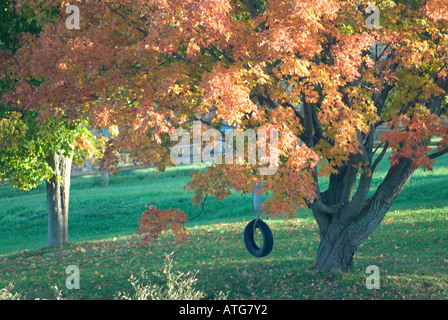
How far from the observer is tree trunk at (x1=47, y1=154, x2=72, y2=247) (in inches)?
620

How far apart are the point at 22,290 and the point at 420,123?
906 cm

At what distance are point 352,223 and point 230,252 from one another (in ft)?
15.1

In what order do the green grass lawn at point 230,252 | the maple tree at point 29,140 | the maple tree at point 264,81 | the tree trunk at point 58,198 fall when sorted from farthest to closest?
the tree trunk at point 58,198, the maple tree at point 29,140, the green grass lawn at point 230,252, the maple tree at point 264,81

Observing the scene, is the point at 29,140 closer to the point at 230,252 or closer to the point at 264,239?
the point at 230,252

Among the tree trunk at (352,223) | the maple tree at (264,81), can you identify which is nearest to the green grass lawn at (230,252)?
the tree trunk at (352,223)

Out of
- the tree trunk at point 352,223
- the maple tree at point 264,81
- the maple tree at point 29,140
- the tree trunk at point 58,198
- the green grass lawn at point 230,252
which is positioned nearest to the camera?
the maple tree at point 264,81

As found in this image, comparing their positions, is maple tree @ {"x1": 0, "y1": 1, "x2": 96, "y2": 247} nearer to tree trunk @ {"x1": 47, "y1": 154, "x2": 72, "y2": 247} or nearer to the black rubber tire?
tree trunk @ {"x1": 47, "y1": 154, "x2": 72, "y2": 247}

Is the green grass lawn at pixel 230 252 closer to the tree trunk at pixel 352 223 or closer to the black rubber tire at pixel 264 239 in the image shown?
the tree trunk at pixel 352 223

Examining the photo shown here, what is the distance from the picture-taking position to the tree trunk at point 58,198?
15758 mm

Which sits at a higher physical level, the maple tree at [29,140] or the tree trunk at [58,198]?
the maple tree at [29,140]

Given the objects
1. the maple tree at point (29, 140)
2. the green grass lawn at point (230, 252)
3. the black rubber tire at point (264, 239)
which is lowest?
the green grass lawn at point (230, 252)

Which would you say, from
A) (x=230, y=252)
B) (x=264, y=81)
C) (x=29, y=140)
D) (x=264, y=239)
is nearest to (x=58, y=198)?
(x=29, y=140)

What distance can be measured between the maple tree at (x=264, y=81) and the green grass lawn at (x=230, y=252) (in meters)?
1.45

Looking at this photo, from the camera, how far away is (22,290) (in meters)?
12.0
